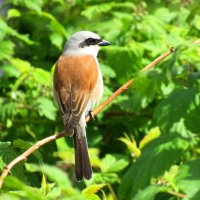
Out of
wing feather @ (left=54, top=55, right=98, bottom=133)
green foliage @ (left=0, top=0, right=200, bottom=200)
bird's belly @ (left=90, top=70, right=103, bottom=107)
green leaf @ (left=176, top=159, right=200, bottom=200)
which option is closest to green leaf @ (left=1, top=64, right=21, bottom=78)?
green foliage @ (left=0, top=0, right=200, bottom=200)

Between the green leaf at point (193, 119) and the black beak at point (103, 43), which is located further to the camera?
the black beak at point (103, 43)

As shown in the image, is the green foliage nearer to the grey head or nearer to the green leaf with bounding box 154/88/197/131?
the grey head

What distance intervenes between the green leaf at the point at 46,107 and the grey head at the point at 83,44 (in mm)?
424

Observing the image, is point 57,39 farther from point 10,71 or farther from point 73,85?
point 73,85

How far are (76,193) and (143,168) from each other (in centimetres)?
139

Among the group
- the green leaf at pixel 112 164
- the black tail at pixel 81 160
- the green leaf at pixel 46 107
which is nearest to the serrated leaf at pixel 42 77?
the green leaf at pixel 46 107

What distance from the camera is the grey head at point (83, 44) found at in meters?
4.70

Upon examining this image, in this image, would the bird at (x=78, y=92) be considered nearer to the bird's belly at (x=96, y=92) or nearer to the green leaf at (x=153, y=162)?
the bird's belly at (x=96, y=92)

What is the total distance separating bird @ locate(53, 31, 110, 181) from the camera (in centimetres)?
371

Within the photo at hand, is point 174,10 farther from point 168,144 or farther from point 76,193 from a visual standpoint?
point 76,193

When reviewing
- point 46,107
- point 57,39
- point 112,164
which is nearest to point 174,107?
point 112,164

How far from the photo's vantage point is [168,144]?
3.01 m

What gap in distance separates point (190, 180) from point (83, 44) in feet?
8.41

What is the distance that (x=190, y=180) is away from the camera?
2338 millimetres
